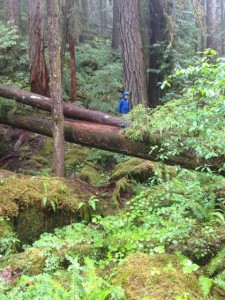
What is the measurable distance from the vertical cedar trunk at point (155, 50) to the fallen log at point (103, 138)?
6249 millimetres

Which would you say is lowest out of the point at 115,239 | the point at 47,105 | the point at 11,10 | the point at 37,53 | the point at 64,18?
the point at 115,239

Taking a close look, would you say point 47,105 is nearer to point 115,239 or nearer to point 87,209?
point 87,209

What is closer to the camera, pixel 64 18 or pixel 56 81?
pixel 56 81

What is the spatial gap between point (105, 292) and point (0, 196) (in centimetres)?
416

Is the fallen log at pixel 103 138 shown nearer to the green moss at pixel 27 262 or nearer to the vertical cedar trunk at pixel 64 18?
the green moss at pixel 27 262

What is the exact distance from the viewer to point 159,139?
265 inches

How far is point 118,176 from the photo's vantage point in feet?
30.3

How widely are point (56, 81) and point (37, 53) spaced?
3834 mm

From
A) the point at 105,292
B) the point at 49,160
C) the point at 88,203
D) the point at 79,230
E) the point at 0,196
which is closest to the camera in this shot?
the point at 105,292

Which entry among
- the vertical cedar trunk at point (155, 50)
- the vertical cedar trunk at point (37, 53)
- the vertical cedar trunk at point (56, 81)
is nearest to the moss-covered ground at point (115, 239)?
the vertical cedar trunk at point (56, 81)

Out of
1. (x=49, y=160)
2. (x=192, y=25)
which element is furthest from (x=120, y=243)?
(x=192, y=25)

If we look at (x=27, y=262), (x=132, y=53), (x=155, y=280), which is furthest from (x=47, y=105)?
(x=155, y=280)

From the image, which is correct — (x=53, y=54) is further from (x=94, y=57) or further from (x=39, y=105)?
(x=94, y=57)

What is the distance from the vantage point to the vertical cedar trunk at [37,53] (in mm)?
11234
